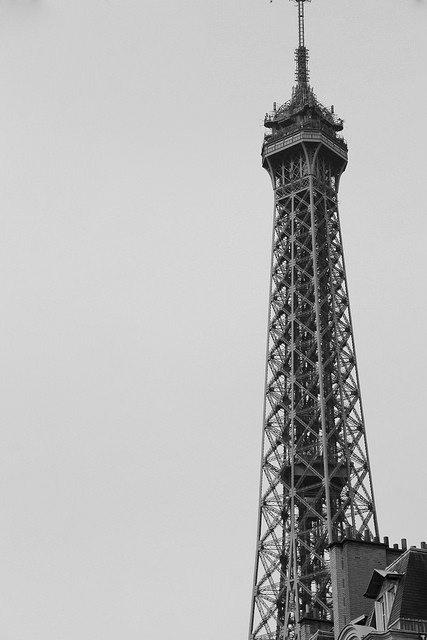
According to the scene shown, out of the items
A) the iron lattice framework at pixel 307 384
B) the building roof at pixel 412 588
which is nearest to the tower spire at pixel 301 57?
the iron lattice framework at pixel 307 384

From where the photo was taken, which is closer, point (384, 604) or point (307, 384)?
point (384, 604)

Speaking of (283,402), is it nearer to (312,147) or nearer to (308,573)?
(308,573)

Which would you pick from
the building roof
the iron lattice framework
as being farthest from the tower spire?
the building roof

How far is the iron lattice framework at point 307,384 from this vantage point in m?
79.9

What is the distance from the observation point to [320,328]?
286ft

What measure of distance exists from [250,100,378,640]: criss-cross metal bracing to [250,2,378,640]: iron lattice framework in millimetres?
69

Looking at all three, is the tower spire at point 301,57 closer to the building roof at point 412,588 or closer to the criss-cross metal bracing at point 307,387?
the criss-cross metal bracing at point 307,387

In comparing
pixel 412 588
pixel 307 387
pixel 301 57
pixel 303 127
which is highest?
pixel 301 57

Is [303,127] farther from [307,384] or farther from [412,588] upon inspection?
[412,588]

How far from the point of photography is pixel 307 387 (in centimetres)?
8644

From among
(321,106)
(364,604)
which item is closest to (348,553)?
(364,604)

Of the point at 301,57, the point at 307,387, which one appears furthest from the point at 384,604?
the point at 301,57

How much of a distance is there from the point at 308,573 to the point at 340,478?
6218 mm

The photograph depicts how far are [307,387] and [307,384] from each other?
1.01ft
